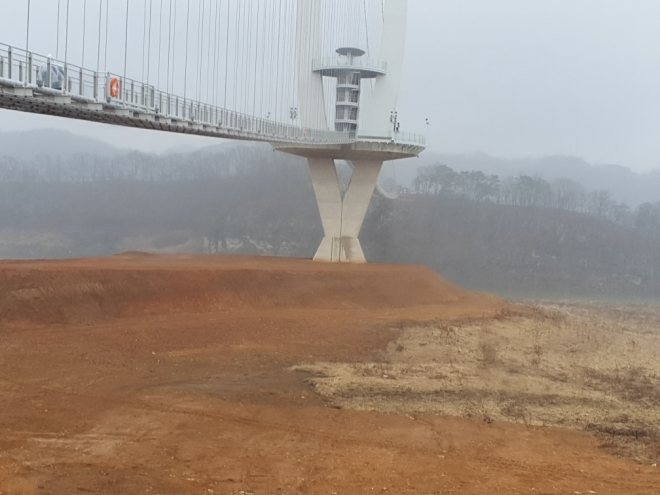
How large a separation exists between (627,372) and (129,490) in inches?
580

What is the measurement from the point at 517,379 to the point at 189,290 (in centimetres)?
1334

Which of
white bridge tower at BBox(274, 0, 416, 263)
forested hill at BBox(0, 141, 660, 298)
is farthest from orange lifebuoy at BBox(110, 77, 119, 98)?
forested hill at BBox(0, 141, 660, 298)

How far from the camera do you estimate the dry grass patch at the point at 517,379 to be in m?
14.1

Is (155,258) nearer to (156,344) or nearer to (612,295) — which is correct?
(156,344)

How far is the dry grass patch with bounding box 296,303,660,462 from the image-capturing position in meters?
14.1

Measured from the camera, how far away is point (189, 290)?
85.9 ft

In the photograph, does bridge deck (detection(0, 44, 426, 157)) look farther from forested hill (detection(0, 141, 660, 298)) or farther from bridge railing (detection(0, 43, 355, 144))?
forested hill (detection(0, 141, 660, 298))

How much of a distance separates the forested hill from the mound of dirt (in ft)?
113

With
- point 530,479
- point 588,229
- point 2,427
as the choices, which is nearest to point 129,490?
point 2,427

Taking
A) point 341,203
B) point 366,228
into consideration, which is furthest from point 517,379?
point 366,228

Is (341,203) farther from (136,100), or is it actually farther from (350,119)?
(136,100)

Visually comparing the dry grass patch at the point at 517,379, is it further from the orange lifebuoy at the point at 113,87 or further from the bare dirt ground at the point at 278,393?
the orange lifebuoy at the point at 113,87

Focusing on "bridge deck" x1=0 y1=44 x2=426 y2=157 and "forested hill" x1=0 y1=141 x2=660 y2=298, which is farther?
"forested hill" x1=0 y1=141 x2=660 y2=298

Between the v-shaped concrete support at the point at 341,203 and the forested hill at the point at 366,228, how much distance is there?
27400mm
